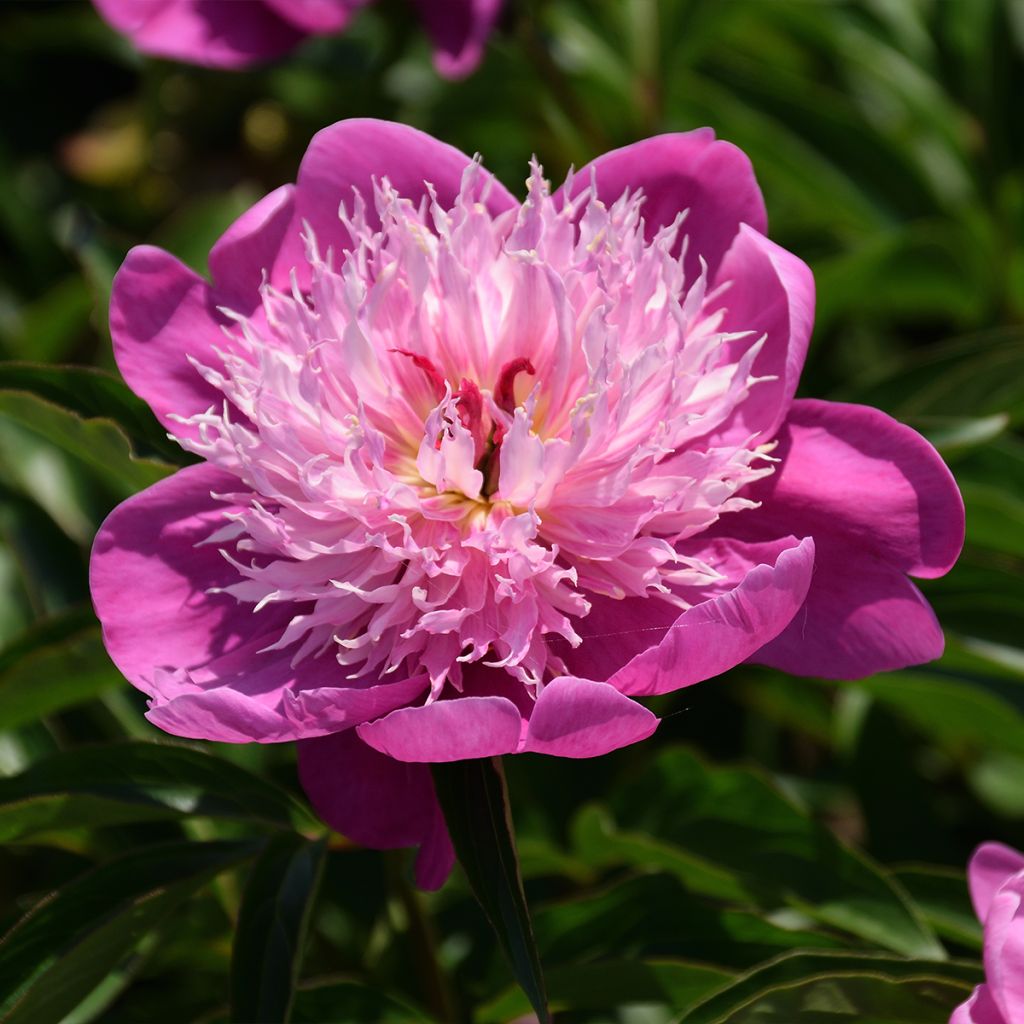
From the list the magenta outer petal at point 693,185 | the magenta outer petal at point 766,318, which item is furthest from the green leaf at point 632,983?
the magenta outer petal at point 693,185

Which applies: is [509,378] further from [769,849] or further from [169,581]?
[769,849]

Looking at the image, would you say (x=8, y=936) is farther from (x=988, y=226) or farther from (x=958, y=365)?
(x=988, y=226)

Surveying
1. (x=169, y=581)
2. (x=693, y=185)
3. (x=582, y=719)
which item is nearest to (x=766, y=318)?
(x=693, y=185)

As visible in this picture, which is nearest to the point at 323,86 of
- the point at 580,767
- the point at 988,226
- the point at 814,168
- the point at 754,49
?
the point at 754,49

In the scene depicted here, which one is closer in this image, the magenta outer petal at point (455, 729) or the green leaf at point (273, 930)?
the magenta outer petal at point (455, 729)

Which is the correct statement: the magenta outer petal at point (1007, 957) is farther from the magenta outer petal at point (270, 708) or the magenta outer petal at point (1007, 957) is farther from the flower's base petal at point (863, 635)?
the magenta outer petal at point (270, 708)

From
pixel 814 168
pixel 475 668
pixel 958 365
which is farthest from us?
pixel 814 168
